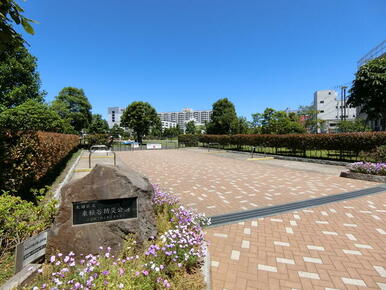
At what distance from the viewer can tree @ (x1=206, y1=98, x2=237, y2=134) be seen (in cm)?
3806

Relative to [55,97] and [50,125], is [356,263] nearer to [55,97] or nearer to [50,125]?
[50,125]

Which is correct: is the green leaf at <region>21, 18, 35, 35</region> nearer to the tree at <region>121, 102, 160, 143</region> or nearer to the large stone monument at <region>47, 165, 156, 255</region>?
the large stone monument at <region>47, 165, 156, 255</region>

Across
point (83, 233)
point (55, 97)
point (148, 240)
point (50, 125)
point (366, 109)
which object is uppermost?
point (55, 97)

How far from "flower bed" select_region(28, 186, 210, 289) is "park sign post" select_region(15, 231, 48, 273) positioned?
0.18m

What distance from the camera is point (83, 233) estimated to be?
262 cm

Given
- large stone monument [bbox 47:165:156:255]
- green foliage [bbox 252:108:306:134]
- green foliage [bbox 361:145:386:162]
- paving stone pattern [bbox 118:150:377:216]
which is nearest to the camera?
large stone monument [bbox 47:165:156:255]

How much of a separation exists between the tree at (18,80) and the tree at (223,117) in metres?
28.9

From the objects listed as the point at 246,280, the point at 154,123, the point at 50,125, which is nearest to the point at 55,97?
the point at 154,123

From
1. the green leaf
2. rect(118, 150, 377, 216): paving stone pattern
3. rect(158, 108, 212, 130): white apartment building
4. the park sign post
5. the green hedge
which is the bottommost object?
rect(118, 150, 377, 216): paving stone pattern

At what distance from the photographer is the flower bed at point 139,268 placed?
6.38 feet

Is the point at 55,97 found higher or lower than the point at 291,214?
higher

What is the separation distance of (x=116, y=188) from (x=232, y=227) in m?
2.63

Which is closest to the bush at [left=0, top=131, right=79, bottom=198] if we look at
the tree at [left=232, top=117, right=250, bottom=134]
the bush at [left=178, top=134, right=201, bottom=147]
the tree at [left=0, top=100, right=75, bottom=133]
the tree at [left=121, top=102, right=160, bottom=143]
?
the tree at [left=0, top=100, right=75, bottom=133]

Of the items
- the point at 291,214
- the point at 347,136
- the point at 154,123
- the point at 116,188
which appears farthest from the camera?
the point at 154,123
